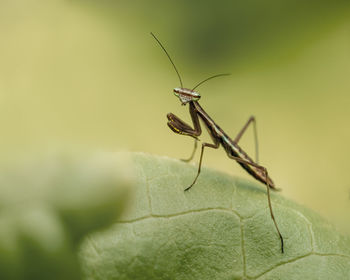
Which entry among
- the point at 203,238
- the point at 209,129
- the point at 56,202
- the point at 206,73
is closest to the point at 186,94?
the point at 209,129

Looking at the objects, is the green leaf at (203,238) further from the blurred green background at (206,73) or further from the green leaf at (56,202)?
the blurred green background at (206,73)

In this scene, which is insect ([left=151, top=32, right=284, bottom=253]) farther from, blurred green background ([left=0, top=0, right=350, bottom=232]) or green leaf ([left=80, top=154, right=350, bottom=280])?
green leaf ([left=80, top=154, right=350, bottom=280])

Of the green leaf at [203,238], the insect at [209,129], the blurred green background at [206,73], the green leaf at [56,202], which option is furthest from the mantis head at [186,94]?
the green leaf at [56,202]

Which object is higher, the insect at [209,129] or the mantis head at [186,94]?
the mantis head at [186,94]

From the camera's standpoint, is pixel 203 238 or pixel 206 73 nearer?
pixel 203 238

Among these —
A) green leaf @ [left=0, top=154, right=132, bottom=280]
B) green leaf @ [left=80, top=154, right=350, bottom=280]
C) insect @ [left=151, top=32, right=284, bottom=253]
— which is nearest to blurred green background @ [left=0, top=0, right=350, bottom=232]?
insect @ [left=151, top=32, right=284, bottom=253]

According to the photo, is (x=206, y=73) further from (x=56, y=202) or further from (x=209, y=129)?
(x=56, y=202)
